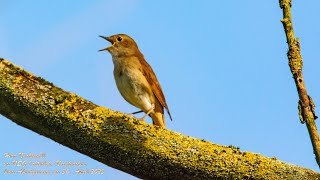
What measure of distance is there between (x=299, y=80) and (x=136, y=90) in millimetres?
3776

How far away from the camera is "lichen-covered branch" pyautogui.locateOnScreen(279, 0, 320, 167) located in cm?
458

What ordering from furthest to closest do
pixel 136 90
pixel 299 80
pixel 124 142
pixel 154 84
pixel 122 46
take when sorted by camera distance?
pixel 122 46, pixel 154 84, pixel 136 90, pixel 124 142, pixel 299 80

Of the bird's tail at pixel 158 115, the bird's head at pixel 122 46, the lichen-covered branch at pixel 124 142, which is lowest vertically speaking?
the lichen-covered branch at pixel 124 142

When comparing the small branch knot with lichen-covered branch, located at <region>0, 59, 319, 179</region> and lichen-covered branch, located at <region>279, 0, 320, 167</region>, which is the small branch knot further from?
lichen-covered branch, located at <region>0, 59, 319, 179</region>

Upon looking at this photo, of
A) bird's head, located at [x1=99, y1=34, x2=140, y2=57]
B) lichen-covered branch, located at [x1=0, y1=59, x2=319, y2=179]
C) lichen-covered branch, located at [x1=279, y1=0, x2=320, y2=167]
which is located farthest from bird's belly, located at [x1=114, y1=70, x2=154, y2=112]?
lichen-covered branch, located at [x1=279, y1=0, x2=320, y2=167]

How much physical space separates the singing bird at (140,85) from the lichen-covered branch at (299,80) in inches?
131

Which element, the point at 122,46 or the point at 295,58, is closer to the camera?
the point at 295,58

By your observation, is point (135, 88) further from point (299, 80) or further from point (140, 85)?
point (299, 80)

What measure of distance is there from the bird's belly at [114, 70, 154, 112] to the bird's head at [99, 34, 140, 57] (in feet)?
2.24

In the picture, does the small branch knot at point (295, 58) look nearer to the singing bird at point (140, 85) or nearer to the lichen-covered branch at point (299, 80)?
the lichen-covered branch at point (299, 80)

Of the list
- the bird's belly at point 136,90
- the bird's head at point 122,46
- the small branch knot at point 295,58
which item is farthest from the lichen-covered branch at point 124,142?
the bird's head at point 122,46

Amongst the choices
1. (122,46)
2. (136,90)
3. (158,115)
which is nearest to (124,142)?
(136,90)

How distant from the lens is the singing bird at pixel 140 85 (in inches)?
322

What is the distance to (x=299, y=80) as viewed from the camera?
4691mm
